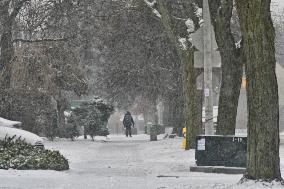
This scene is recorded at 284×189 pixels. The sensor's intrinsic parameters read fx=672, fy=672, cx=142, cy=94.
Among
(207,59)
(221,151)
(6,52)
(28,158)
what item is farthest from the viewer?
(6,52)

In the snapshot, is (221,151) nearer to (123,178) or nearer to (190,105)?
(123,178)

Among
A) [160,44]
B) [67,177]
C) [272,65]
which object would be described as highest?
[160,44]

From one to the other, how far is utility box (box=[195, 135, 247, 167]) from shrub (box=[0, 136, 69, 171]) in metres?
3.23

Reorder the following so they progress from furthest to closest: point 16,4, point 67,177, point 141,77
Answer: point 141,77 → point 16,4 → point 67,177

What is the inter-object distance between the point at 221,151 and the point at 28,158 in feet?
14.5

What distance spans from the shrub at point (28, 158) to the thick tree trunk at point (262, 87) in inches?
217

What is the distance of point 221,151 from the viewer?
51.1 ft

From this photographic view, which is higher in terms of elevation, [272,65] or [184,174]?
[272,65]

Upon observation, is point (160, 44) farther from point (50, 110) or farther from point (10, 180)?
point (10, 180)

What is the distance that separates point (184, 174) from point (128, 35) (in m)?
18.3

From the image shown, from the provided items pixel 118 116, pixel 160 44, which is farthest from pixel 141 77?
pixel 118 116

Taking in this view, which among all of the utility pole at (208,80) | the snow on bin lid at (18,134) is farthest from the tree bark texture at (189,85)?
the snow on bin lid at (18,134)

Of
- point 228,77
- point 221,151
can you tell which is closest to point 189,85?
point 228,77

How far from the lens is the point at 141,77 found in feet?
122
